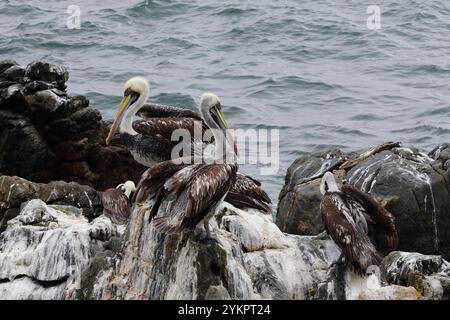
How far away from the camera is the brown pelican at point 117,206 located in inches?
328

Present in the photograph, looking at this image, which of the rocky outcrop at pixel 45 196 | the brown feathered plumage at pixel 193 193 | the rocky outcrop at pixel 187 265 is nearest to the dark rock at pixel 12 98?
the rocky outcrop at pixel 45 196

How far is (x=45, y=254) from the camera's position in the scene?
24.0 feet

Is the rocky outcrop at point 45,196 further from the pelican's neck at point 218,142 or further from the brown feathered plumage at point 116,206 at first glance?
the pelican's neck at point 218,142

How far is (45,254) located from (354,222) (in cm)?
253

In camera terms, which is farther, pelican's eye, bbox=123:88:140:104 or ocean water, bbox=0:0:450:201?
ocean water, bbox=0:0:450:201

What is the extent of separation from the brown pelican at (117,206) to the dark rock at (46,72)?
280 cm

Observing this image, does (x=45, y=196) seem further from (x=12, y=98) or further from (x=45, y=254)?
(x=12, y=98)

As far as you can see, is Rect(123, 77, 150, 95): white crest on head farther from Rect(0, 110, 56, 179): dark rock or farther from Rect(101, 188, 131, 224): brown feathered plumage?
Rect(0, 110, 56, 179): dark rock

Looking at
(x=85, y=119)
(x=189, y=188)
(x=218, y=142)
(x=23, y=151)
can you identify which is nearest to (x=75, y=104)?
(x=85, y=119)

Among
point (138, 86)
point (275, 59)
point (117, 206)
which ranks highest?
point (138, 86)

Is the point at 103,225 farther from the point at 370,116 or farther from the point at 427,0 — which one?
the point at 427,0

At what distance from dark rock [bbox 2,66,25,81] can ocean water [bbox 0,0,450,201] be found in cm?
397

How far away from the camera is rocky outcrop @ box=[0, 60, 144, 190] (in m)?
10.6

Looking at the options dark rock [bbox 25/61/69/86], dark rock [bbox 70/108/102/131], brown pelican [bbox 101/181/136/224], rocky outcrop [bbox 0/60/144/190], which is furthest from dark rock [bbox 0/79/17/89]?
brown pelican [bbox 101/181/136/224]
